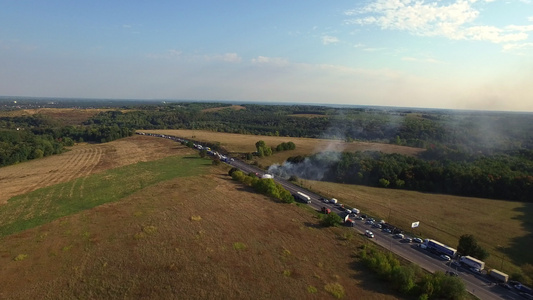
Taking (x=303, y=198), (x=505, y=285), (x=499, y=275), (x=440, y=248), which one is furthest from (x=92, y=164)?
(x=505, y=285)

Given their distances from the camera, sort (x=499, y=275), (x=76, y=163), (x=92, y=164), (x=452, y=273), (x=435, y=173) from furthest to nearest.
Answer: (x=76, y=163)
(x=92, y=164)
(x=435, y=173)
(x=452, y=273)
(x=499, y=275)

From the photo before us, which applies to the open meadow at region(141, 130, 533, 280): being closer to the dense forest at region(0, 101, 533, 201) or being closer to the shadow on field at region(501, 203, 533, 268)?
the shadow on field at region(501, 203, 533, 268)

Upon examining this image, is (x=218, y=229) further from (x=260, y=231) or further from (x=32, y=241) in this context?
(x=32, y=241)

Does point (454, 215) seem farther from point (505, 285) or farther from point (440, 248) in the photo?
point (505, 285)

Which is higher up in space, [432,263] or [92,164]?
[92,164]

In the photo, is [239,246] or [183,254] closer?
[183,254]

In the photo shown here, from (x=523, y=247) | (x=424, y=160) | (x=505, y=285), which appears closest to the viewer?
(x=505, y=285)

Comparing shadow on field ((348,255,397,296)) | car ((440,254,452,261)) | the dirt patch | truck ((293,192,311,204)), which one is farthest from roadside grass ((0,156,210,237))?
car ((440,254,452,261))
